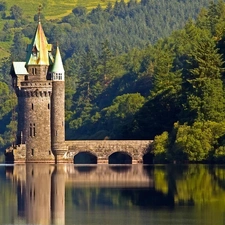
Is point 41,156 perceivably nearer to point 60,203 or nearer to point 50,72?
point 50,72

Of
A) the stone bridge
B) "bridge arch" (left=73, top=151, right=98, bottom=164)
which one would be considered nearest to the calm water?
the stone bridge

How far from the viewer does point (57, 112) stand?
129 m

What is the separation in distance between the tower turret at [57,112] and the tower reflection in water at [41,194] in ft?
30.7

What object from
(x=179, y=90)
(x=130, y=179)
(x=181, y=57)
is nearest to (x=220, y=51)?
(x=179, y=90)

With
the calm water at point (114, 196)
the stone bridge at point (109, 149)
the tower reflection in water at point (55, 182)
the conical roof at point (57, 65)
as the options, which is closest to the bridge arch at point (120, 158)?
the stone bridge at point (109, 149)

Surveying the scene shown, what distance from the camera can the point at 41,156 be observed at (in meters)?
130

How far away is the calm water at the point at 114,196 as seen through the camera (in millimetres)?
73250

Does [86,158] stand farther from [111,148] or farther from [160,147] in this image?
[160,147]

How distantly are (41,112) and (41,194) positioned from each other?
137 ft

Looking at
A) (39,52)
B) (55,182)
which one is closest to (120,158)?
(39,52)

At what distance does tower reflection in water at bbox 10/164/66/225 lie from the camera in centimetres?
7475

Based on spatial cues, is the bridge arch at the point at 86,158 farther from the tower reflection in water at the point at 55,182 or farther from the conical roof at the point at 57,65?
the conical roof at the point at 57,65

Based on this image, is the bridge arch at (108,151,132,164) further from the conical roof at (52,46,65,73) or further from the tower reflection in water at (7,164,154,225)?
the tower reflection in water at (7,164,154,225)

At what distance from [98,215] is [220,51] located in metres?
73.8
